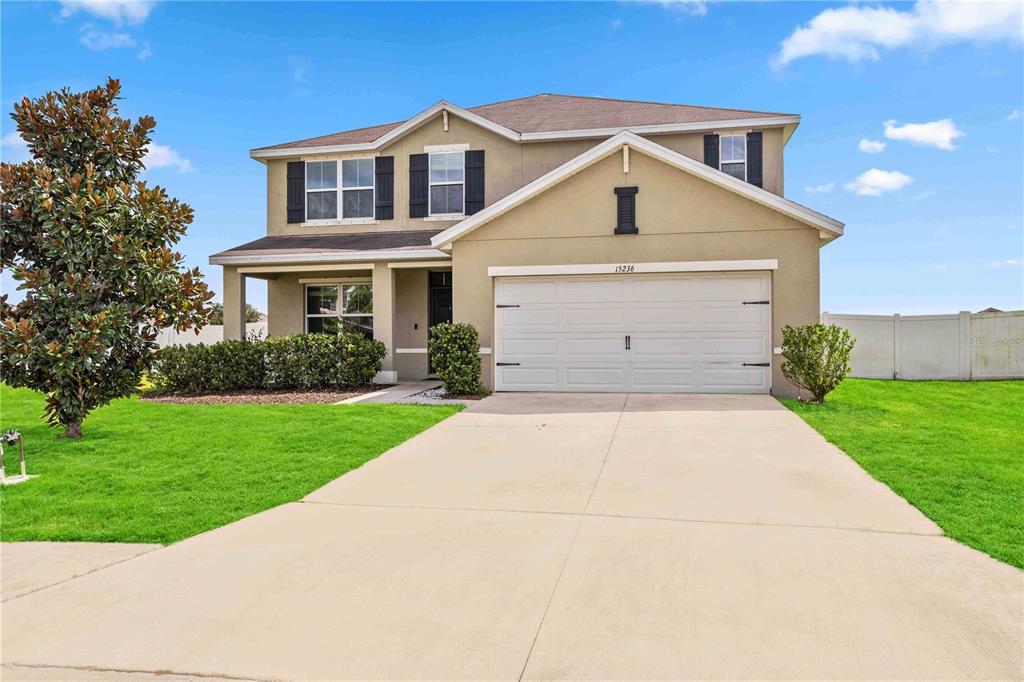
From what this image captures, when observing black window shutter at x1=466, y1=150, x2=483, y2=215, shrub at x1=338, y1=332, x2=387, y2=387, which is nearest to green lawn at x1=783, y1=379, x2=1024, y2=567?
shrub at x1=338, y1=332, x2=387, y2=387

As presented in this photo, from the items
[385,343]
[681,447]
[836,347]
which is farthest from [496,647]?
[385,343]

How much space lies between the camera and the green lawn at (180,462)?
19.0 ft

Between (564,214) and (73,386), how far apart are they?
890cm

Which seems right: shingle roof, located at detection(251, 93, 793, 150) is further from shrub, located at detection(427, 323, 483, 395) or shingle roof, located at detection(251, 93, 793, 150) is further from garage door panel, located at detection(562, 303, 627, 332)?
shrub, located at detection(427, 323, 483, 395)

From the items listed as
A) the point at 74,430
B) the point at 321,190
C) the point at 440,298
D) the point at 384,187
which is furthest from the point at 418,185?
the point at 74,430

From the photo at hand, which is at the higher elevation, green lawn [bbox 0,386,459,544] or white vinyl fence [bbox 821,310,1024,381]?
white vinyl fence [bbox 821,310,1024,381]

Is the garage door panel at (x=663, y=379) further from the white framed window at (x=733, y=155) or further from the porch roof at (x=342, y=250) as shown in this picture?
the white framed window at (x=733, y=155)

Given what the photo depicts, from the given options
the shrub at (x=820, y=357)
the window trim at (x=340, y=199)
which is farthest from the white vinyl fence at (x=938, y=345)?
the window trim at (x=340, y=199)

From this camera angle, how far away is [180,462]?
7.85 m

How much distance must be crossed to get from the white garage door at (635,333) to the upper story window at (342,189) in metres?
5.75

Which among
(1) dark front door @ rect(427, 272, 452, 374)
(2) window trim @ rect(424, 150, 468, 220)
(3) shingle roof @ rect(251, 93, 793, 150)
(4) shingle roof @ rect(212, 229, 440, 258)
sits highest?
(3) shingle roof @ rect(251, 93, 793, 150)

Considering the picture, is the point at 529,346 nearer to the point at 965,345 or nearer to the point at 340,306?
the point at 340,306

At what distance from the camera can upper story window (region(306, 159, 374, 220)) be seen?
682 inches

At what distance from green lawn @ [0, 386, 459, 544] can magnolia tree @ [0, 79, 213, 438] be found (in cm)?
100
